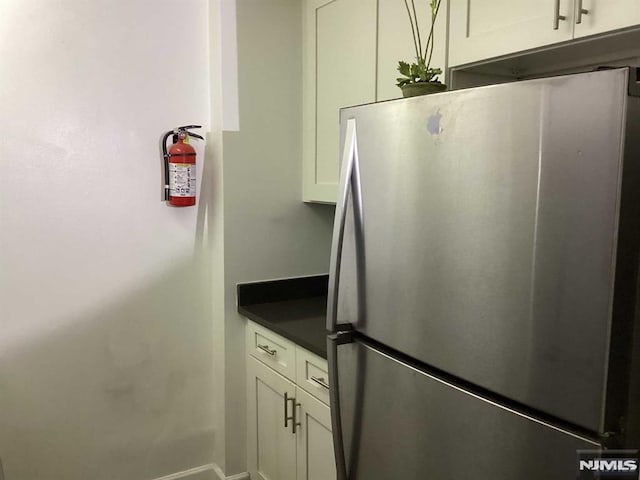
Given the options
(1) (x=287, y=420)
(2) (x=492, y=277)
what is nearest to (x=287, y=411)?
(1) (x=287, y=420)

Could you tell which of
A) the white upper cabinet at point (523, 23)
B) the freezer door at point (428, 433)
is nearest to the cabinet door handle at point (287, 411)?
the freezer door at point (428, 433)

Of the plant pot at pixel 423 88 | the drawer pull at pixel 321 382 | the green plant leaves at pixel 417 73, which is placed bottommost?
the drawer pull at pixel 321 382

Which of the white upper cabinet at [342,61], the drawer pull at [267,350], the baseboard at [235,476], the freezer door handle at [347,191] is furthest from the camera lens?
the baseboard at [235,476]

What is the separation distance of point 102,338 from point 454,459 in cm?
151

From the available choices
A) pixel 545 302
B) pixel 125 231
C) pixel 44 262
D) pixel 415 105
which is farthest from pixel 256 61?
pixel 545 302

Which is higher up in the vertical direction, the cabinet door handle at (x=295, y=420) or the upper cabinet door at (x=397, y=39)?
the upper cabinet door at (x=397, y=39)

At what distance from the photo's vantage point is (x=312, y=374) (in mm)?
1947

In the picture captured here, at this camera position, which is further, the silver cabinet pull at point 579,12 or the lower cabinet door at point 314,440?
the lower cabinet door at point 314,440

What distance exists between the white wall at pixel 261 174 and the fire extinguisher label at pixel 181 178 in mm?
134

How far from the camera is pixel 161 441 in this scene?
2422mm

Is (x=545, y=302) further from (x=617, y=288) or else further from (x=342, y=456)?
(x=342, y=456)

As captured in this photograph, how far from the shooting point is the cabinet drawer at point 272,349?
2066 millimetres

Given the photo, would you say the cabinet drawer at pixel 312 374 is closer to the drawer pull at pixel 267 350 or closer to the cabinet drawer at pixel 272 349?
the cabinet drawer at pixel 272 349

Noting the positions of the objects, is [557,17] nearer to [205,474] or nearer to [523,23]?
[523,23]
